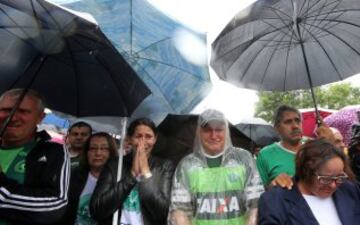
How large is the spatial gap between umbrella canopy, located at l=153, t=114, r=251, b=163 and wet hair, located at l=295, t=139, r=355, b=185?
1.53 meters

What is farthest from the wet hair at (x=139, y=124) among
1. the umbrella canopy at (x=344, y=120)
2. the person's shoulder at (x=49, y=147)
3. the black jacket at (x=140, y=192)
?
the umbrella canopy at (x=344, y=120)

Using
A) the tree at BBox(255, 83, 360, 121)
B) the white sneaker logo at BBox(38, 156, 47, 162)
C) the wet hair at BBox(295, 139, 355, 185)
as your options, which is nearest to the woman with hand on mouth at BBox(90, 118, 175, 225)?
the white sneaker logo at BBox(38, 156, 47, 162)

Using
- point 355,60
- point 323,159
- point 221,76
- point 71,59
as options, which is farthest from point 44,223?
point 355,60

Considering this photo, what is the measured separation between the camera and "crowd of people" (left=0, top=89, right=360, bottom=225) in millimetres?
2602

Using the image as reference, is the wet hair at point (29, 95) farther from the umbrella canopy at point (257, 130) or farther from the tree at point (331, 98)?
the tree at point (331, 98)

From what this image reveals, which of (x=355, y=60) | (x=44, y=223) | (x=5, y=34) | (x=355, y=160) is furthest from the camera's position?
(x=355, y=60)

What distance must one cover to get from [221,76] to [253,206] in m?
1.55

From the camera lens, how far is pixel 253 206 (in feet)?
10.1

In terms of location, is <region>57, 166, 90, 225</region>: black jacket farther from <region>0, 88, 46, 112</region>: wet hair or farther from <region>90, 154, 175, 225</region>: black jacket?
<region>0, 88, 46, 112</region>: wet hair

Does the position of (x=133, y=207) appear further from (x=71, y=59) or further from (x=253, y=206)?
(x=71, y=59)

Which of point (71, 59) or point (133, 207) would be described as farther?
point (133, 207)

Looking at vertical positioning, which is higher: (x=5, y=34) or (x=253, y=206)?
(x=5, y=34)

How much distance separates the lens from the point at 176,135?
426cm

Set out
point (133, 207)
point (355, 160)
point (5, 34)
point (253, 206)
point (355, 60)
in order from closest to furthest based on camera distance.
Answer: point (5, 34) → point (253, 206) → point (133, 207) → point (355, 160) → point (355, 60)
